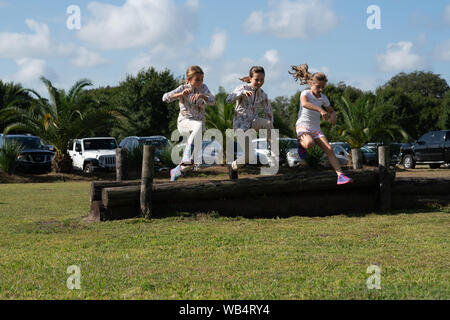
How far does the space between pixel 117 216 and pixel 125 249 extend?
2534 mm

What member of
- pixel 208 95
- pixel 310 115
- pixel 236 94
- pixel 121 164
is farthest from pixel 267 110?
pixel 121 164

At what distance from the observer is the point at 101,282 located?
546cm

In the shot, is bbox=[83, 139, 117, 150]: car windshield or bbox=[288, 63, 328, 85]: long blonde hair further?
bbox=[83, 139, 117, 150]: car windshield

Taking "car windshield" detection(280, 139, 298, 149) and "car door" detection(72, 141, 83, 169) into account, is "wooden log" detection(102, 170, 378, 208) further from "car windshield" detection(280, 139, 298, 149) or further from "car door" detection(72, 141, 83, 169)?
"car door" detection(72, 141, 83, 169)

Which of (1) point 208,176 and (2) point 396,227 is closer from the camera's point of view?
(2) point 396,227

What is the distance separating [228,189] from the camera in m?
10.1

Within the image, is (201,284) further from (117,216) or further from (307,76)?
(307,76)

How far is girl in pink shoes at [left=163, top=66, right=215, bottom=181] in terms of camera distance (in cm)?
969

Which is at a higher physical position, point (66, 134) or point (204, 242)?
point (66, 134)

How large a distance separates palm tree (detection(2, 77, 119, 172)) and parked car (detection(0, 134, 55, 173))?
0.43 meters

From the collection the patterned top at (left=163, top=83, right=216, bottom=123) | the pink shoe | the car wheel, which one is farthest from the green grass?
the car wheel

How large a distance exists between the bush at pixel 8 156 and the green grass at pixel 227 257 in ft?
46.8

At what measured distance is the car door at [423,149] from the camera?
27295mm
